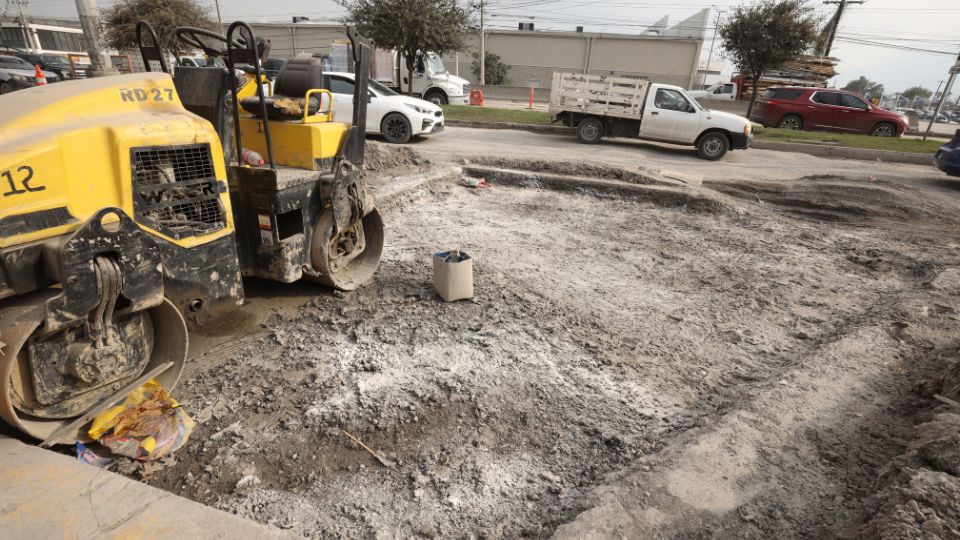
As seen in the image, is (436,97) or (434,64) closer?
(434,64)

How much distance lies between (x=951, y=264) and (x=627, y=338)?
182 inches

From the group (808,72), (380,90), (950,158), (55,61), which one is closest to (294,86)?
(380,90)

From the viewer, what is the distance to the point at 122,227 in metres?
2.57

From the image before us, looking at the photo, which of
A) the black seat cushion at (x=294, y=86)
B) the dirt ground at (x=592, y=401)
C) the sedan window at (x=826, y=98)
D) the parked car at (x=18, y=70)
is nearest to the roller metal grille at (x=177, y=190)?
the dirt ground at (x=592, y=401)

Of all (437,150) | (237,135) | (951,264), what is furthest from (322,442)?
(437,150)

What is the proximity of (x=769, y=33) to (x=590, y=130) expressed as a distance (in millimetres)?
8019

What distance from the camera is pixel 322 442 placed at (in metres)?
2.99

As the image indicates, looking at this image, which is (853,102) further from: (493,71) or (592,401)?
(493,71)

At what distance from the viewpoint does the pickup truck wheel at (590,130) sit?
13625mm

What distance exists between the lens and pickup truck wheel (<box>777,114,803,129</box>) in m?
17.7

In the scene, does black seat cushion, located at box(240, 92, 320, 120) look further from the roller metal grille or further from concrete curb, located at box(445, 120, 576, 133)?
concrete curb, located at box(445, 120, 576, 133)

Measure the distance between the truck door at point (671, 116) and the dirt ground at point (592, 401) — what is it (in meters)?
6.91

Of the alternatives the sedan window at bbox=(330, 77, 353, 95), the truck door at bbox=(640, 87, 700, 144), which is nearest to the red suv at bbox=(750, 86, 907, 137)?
the truck door at bbox=(640, 87, 700, 144)

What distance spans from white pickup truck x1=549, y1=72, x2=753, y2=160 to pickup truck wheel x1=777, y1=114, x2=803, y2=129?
6906 mm
